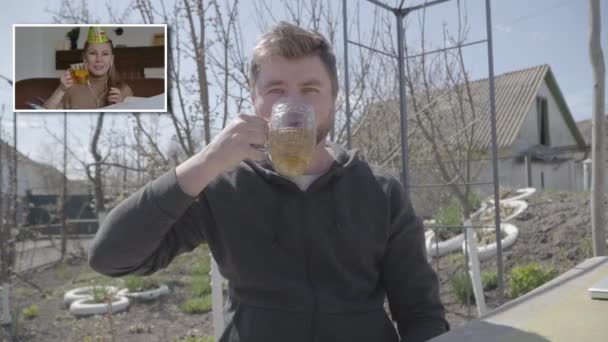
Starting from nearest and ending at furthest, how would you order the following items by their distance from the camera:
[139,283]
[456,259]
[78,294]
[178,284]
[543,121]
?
1. [78,294]
2. [139,283]
3. [178,284]
4. [456,259]
5. [543,121]

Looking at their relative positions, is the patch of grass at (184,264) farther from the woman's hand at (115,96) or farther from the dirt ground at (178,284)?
the woman's hand at (115,96)

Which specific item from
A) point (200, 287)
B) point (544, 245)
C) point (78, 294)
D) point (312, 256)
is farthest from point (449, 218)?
point (312, 256)

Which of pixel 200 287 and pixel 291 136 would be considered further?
pixel 200 287

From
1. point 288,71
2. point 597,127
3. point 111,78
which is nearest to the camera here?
point 288,71

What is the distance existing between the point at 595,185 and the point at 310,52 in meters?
3.64

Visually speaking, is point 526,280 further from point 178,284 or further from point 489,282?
point 178,284

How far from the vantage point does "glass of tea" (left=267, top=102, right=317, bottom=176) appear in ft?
3.33

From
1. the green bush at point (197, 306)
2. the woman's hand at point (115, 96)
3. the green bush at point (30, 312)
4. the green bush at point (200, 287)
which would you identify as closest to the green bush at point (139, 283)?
the green bush at point (200, 287)

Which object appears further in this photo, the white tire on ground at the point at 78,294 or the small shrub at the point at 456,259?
the small shrub at the point at 456,259

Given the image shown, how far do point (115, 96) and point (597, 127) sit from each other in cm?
370

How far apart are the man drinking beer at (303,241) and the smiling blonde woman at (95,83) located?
198 cm

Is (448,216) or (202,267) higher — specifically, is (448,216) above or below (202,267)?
above

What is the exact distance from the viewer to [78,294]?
17.1ft

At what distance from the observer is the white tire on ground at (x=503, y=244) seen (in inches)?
238
